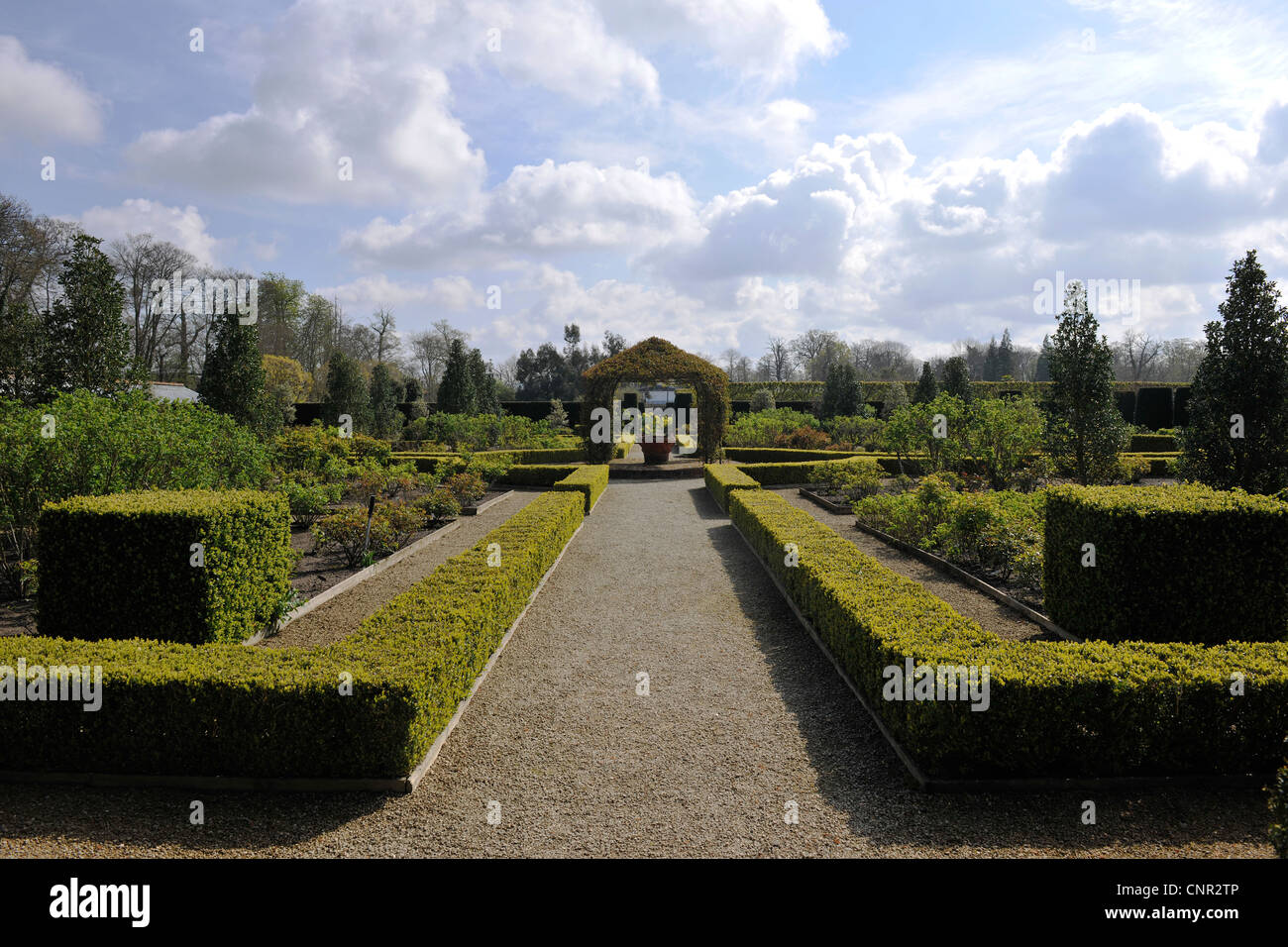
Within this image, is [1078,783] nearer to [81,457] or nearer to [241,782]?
[241,782]

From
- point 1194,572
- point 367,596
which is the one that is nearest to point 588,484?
point 367,596

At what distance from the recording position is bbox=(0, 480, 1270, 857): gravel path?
3.22 meters

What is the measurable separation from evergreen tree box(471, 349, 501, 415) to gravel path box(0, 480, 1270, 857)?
85.4 feet

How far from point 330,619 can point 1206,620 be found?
297 inches

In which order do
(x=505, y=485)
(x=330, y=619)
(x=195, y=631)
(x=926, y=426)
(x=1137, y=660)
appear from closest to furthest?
(x=1137, y=660) → (x=195, y=631) → (x=330, y=619) → (x=926, y=426) → (x=505, y=485)

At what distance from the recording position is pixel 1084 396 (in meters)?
12.4

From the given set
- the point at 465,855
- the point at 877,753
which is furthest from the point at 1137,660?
the point at 465,855

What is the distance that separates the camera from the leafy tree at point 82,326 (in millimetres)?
9984

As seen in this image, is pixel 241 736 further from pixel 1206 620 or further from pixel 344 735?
pixel 1206 620

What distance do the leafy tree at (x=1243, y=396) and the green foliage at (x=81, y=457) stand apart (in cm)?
1256

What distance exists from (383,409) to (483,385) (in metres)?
5.44

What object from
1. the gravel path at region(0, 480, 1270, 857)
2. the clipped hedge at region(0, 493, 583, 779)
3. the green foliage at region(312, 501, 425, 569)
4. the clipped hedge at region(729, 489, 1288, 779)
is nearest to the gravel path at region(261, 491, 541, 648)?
the green foliage at region(312, 501, 425, 569)

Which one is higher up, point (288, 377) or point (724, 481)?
point (288, 377)

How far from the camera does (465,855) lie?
317 centimetres
